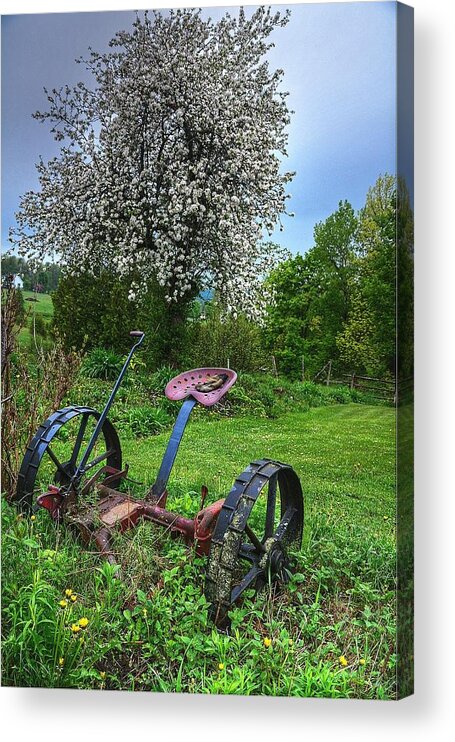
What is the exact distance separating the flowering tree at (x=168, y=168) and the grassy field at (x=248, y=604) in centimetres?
95

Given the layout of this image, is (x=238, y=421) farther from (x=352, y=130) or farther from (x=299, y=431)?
(x=352, y=130)

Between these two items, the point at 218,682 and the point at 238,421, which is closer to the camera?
the point at 218,682

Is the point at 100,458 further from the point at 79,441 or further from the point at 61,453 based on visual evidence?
the point at 61,453

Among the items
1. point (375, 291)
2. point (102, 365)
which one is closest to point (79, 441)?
point (102, 365)

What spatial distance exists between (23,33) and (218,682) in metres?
3.35

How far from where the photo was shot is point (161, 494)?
13.5 ft

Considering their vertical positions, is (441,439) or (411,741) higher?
(441,439)

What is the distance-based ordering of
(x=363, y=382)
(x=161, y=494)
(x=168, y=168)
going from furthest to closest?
(x=168, y=168) → (x=161, y=494) → (x=363, y=382)

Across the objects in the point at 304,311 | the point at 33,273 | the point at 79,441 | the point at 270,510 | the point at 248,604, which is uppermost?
the point at 33,273

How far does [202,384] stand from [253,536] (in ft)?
2.93

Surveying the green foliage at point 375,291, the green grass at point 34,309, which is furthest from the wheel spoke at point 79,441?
the green foliage at point 375,291

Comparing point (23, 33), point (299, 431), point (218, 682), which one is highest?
point (23, 33)

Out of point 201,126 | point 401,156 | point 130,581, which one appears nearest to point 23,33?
point 201,126

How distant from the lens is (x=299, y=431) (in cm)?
421
